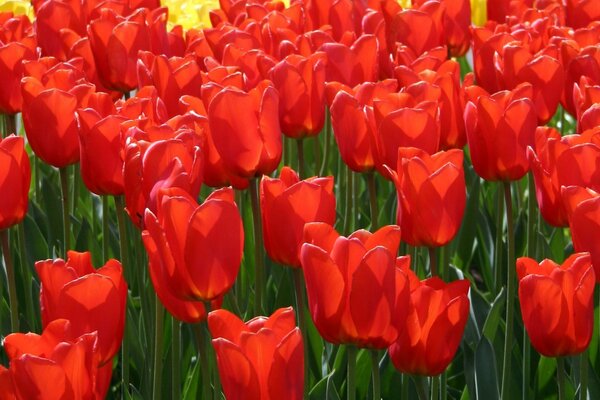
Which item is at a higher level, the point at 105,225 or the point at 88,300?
the point at 88,300

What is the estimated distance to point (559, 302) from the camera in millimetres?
1676

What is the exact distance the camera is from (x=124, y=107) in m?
2.34

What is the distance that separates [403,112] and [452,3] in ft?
4.38

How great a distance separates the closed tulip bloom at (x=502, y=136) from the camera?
2143mm

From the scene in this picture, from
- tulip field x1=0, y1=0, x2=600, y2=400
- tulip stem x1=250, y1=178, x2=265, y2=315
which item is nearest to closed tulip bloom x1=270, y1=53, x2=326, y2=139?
tulip field x1=0, y1=0, x2=600, y2=400

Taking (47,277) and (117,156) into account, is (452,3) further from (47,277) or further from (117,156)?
(47,277)

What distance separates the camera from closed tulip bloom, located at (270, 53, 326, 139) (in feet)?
8.07

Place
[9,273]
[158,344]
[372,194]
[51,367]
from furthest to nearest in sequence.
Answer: [372,194], [9,273], [158,344], [51,367]

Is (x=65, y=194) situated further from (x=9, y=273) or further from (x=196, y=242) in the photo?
(x=196, y=242)

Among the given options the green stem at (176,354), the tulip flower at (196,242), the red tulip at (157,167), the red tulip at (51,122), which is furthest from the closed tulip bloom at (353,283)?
the red tulip at (51,122)

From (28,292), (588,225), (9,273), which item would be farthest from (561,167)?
(28,292)

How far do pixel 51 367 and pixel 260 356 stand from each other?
0.81 feet

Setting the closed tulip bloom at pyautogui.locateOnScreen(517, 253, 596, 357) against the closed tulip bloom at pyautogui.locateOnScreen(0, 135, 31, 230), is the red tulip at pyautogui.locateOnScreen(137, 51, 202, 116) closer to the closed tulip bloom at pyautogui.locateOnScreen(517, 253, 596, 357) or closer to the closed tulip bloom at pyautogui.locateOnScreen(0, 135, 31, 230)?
the closed tulip bloom at pyautogui.locateOnScreen(0, 135, 31, 230)

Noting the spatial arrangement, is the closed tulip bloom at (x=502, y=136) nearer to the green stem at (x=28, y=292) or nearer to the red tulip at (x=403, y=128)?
the red tulip at (x=403, y=128)
